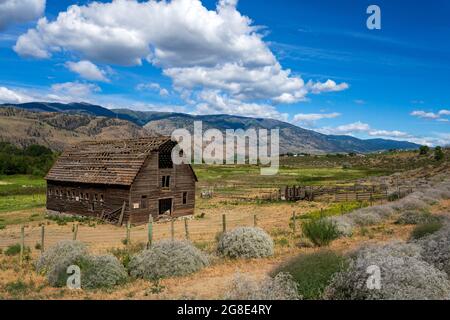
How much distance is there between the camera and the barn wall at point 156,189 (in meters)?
29.5

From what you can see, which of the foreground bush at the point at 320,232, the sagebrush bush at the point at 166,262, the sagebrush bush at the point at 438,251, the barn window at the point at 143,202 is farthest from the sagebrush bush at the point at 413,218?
the barn window at the point at 143,202

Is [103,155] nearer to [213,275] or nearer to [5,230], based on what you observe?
[5,230]

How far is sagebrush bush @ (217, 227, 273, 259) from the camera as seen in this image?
15.0 m

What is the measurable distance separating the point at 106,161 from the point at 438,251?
2668 cm

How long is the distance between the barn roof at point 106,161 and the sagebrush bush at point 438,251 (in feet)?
69.4

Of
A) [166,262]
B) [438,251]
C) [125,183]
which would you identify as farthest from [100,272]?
[125,183]

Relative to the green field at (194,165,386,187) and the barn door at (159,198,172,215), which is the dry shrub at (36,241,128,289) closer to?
the barn door at (159,198,172,215)

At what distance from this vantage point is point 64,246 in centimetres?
1427

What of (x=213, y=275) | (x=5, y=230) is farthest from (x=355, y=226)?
(x=5, y=230)

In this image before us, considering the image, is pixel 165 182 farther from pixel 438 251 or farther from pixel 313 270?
pixel 438 251

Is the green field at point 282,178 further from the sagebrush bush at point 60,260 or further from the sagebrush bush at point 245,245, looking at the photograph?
the sagebrush bush at point 60,260

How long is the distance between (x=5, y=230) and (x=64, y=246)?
57.7 ft

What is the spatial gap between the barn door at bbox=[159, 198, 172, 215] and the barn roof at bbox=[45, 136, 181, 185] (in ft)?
14.1

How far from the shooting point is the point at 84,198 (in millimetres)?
33062
